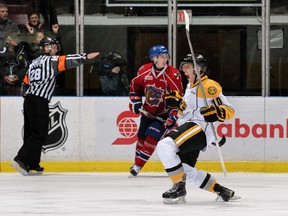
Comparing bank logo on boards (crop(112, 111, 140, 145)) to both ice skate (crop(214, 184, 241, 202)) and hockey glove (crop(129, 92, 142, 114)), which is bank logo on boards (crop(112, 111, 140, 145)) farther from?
ice skate (crop(214, 184, 241, 202))

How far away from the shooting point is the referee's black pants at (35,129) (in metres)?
13.8

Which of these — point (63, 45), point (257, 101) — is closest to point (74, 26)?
point (63, 45)

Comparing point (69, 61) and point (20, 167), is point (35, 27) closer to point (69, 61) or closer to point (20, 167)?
point (69, 61)

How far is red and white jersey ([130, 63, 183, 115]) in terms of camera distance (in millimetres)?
13344

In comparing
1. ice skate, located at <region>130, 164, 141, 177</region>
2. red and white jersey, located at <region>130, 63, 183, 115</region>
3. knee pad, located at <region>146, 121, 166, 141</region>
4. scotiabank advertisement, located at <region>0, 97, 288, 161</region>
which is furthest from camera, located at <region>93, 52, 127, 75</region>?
ice skate, located at <region>130, 164, 141, 177</region>

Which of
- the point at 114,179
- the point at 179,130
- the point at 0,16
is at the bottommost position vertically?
the point at 114,179

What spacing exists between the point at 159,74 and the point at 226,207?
11.9 ft

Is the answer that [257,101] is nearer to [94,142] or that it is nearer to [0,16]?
[94,142]

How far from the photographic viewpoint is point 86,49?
48.5ft

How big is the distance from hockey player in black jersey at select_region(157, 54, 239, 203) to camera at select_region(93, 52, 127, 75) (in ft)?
14.5

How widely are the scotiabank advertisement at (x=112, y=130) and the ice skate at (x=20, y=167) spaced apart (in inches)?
26.8

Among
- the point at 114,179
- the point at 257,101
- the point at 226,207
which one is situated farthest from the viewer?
the point at 257,101

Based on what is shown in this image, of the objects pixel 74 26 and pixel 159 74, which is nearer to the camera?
pixel 159 74

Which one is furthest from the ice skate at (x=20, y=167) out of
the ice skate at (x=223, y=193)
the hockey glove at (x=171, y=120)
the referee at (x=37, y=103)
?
the ice skate at (x=223, y=193)
